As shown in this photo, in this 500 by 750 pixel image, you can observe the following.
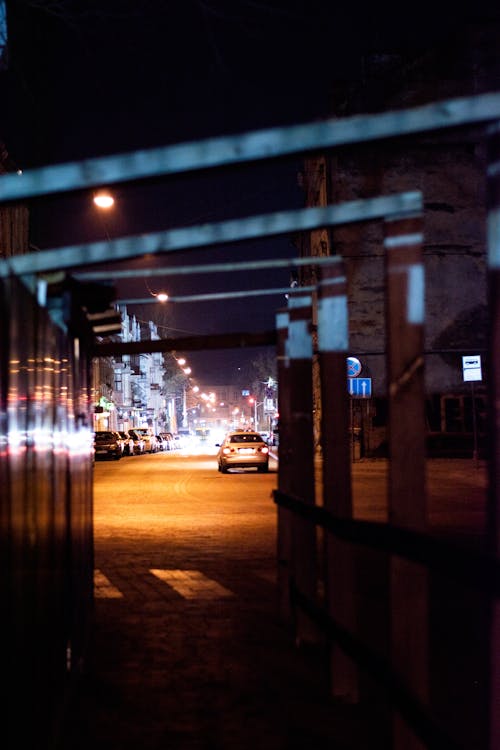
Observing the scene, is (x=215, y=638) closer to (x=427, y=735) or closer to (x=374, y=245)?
(x=427, y=735)

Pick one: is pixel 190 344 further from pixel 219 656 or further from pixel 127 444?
pixel 127 444

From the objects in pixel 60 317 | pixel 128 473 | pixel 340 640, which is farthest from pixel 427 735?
pixel 128 473

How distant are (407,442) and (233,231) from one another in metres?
1.47

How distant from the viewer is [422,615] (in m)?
4.09

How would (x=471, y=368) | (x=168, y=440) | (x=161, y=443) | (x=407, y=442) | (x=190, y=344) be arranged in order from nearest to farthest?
(x=407, y=442) → (x=190, y=344) → (x=471, y=368) → (x=161, y=443) → (x=168, y=440)

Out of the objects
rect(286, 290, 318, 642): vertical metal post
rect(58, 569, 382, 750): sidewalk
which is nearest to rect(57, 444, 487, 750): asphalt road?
rect(58, 569, 382, 750): sidewalk

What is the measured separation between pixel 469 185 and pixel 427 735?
32806 mm

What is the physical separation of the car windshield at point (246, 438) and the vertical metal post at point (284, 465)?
2277cm

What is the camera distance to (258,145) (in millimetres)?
3520

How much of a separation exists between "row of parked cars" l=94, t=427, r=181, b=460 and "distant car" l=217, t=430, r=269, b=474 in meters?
12.8

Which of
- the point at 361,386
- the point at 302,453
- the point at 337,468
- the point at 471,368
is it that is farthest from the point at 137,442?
the point at 337,468

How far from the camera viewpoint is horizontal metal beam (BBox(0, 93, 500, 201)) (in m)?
3.38

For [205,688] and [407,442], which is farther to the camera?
[205,688]

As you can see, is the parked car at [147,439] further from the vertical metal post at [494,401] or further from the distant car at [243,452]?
the vertical metal post at [494,401]
